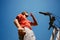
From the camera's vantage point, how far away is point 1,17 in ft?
6.31

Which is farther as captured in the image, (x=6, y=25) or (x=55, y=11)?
(x=55, y=11)

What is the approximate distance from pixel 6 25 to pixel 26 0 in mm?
440

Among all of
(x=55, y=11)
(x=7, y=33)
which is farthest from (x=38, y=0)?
→ (x=7, y=33)

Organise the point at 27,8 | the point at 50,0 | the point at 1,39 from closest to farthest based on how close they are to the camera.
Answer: the point at 1,39 → the point at 27,8 → the point at 50,0

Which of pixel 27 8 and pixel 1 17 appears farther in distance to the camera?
pixel 27 8

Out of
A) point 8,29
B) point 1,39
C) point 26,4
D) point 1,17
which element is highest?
point 26,4

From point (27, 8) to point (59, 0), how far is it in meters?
0.58

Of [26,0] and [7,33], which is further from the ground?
[26,0]

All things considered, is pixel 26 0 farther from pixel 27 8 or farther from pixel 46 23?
pixel 46 23

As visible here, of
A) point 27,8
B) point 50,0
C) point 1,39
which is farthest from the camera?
point 50,0

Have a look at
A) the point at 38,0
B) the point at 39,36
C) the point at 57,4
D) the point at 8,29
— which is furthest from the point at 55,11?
the point at 8,29

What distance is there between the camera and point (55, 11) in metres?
2.27

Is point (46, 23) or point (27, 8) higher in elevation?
point (27, 8)

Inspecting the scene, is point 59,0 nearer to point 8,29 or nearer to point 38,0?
point 38,0
